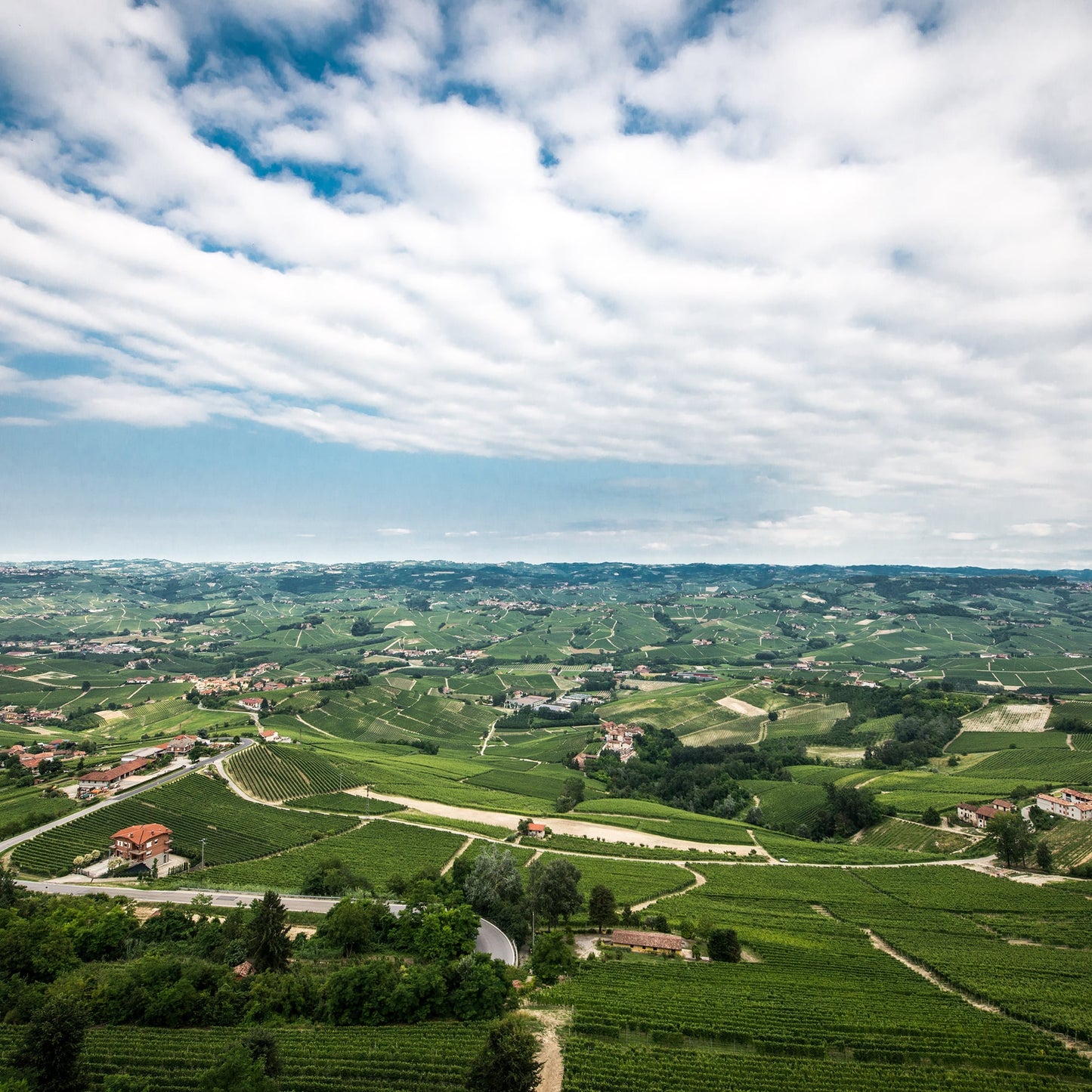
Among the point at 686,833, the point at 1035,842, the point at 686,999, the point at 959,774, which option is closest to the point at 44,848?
the point at 686,999

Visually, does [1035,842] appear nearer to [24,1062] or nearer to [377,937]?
[377,937]

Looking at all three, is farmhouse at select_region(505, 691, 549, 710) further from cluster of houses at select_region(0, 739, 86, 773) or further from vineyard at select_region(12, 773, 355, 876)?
vineyard at select_region(12, 773, 355, 876)

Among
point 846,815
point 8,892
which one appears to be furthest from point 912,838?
point 8,892

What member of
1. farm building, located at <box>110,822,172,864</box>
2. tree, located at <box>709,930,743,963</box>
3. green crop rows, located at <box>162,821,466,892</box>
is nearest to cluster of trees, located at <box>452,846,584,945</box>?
green crop rows, located at <box>162,821,466,892</box>

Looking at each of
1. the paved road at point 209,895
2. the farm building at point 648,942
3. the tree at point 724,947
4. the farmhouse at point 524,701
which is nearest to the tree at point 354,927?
the paved road at point 209,895

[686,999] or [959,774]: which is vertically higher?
[686,999]

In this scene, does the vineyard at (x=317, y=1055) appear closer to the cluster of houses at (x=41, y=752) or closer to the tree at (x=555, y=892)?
the tree at (x=555, y=892)
